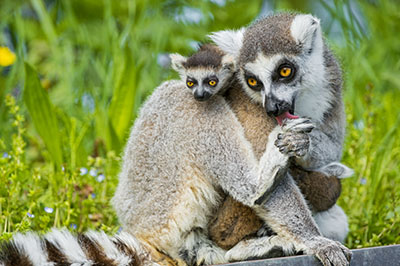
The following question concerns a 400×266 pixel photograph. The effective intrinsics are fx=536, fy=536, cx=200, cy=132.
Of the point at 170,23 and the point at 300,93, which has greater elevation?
the point at 170,23

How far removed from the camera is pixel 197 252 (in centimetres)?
304

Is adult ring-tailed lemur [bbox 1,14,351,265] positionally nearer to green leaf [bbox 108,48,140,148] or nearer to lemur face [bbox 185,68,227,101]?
lemur face [bbox 185,68,227,101]

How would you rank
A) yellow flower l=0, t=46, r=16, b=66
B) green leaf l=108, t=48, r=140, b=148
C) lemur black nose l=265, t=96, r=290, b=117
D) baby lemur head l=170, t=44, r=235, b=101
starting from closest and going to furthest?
lemur black nose l=265, t=96, r=290, b=117 → baby lemur head l=170, t=44, r=235, b=101 → green leaf l=108, t=48, r=140, b=148 → yellow flower l=0, t=46, r=16, b=66

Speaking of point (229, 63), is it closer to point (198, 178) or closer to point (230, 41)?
point (230, 41)

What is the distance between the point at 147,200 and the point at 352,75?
3.39m

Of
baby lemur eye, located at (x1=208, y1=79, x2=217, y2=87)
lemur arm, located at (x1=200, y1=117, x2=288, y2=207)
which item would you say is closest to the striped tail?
lemur arm, located at (x1=200, y1=117, x2=288, y2=207)

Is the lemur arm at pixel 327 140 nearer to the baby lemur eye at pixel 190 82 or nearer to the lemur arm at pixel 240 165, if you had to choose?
the lemur arm at pixel 240 165

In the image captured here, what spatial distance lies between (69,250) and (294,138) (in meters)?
1.26

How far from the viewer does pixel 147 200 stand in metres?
3.10

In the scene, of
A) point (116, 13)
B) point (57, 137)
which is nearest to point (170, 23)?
point (116, 13)

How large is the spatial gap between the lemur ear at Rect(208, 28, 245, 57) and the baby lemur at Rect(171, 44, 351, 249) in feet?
0.13

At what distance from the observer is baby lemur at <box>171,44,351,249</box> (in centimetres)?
297

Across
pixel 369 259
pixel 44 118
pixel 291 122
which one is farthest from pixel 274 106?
pixel 44 118

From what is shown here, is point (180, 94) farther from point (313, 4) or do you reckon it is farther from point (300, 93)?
point (313, 4)
